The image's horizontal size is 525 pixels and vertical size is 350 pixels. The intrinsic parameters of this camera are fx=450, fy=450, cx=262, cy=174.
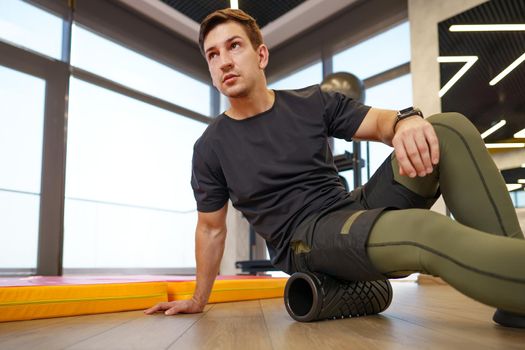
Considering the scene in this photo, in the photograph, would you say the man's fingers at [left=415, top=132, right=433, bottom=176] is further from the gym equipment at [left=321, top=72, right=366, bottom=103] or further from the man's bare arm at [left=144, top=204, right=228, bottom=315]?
the gym equipment at [left=321, top=72, right=366, bottom=103]

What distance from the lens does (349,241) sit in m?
1.01

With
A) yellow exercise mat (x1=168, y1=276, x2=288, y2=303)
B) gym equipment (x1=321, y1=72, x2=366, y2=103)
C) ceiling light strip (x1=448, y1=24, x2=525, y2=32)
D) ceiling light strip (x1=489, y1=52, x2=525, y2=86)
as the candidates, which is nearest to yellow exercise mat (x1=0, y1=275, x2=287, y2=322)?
yellow exercise mat (x1=168, y1=276, x2=288, y2=303)

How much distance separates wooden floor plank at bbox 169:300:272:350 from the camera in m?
0.84

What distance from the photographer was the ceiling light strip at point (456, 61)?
3.42 meters

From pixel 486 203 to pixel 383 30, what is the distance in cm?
383

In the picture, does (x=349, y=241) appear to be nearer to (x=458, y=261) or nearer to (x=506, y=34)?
(x=458, y=261)

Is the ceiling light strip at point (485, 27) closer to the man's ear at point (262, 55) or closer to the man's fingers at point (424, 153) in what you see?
the man's ear at point (262, 55)

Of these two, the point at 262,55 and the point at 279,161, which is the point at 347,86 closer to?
the point at 262,55

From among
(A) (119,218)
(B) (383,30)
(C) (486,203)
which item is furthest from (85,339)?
(B) (383,30)

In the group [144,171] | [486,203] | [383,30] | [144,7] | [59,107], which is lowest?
[486,203]

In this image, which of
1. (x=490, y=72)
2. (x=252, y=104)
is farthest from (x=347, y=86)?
(x=252, y=104)

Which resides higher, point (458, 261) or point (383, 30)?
point (383, 30)

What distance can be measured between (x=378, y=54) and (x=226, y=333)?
3.98 m

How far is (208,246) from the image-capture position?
A: 4.37 feet
